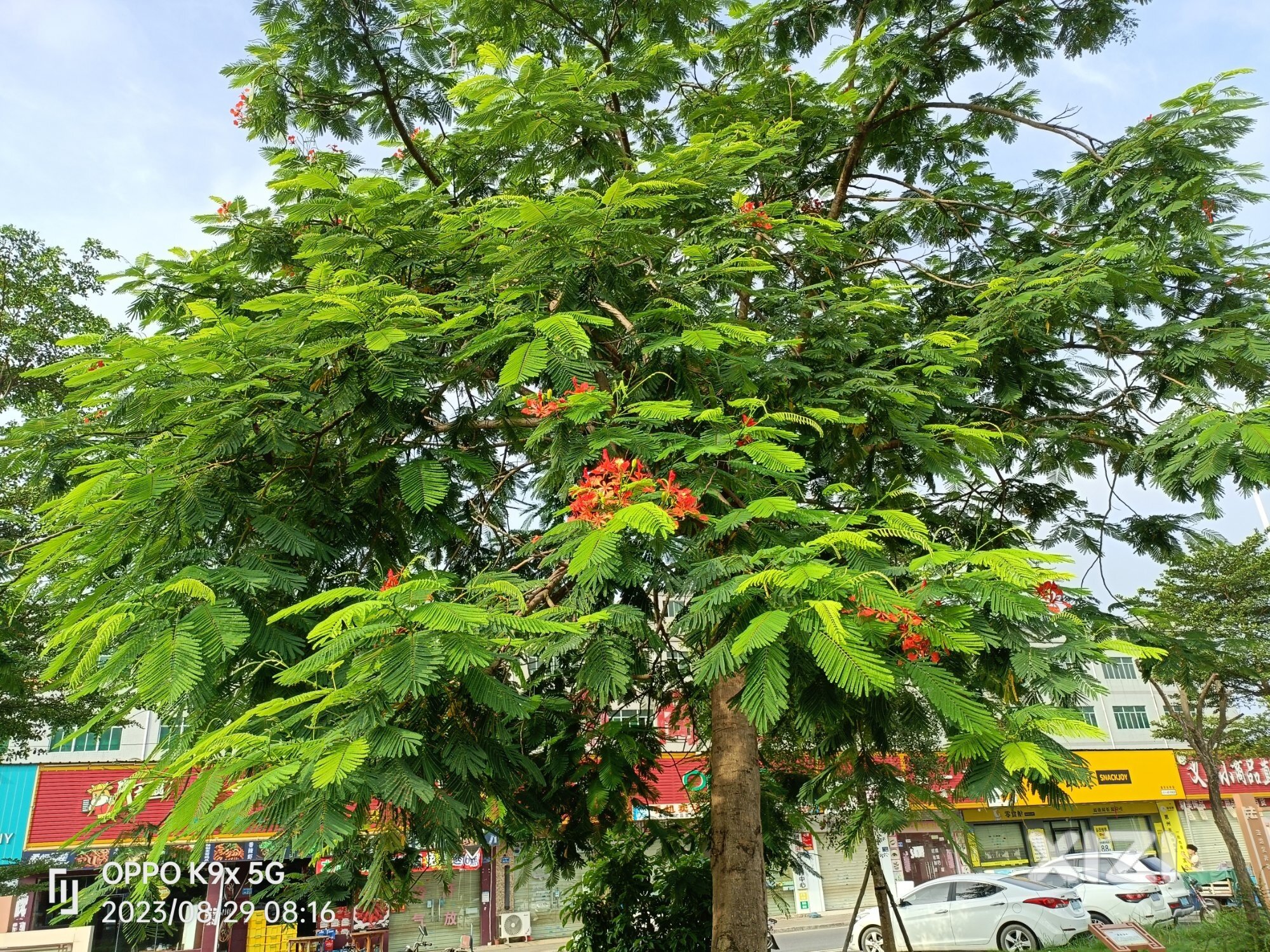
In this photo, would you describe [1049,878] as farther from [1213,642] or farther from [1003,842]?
[1003,842]

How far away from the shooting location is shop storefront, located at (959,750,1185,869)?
25016 millimetres

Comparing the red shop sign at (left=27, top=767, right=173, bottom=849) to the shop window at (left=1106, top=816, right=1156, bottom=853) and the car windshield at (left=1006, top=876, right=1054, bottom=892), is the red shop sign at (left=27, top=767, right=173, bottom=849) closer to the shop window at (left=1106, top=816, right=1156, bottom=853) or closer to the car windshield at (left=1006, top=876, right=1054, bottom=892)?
the car windshield at (left=1006, top=876, right=1054, bottom=892)

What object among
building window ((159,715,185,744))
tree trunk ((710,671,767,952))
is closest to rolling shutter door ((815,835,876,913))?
tree trunk ((710,671,767,952))

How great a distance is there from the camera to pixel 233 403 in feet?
12.2

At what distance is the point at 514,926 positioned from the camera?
62.1 ft

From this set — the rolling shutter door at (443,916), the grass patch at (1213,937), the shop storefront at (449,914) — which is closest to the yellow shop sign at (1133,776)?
the grass patch at (1213,937)

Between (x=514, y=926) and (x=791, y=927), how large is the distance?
7.22 metres

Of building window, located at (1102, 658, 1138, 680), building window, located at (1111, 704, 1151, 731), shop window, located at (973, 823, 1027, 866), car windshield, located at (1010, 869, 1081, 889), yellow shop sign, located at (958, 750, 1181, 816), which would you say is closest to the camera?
car windshield, located at (1010, 869, 1081, 889)

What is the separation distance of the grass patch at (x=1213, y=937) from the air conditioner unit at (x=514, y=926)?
12.3 m

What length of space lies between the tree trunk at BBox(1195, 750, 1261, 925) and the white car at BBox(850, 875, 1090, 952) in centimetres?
204

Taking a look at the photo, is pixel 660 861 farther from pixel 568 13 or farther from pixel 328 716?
pixel 568 13

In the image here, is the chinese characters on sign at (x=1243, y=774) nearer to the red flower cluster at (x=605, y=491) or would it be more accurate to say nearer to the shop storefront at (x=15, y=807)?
the red flower cluster at (x=605, y=491)

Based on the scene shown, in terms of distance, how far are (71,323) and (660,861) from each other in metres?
9.61

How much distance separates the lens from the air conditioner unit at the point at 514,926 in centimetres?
1881
